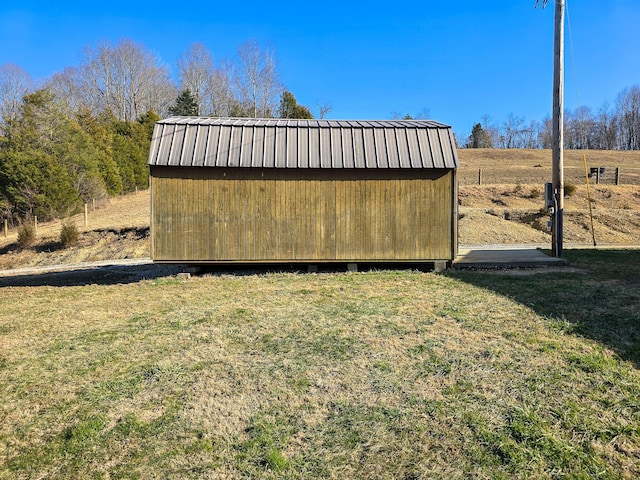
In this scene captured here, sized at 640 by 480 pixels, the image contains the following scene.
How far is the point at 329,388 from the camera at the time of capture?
3.23 meters

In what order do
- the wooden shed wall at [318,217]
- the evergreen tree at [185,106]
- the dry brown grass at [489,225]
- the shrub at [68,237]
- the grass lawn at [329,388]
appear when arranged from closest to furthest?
the grass lawn at [329,388]
the wooden shed wall at [318,217]
the dry brown grass at [489,225]
the shrub at [68,237]
the evergreen tree at [185,106]

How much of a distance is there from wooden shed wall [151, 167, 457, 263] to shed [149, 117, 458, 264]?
2 cm

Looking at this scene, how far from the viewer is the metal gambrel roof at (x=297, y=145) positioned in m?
7.70

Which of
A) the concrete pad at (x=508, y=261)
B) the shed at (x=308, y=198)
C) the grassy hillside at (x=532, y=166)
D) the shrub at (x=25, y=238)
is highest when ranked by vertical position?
the grassy hillside at (x=532, y=166)

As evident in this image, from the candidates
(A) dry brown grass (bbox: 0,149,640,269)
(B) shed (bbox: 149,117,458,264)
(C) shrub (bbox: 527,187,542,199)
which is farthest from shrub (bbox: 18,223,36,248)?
(C) shrub (bbox: 527,187,542,199)

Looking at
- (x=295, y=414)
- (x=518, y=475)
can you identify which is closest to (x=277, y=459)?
(x=295, y=414)

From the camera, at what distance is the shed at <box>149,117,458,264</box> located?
780 centimetres

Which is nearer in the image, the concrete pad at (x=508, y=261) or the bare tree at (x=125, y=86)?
the concrete pad at (x=508, y=261)

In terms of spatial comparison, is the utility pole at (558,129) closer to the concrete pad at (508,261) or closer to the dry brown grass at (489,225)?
the concrete pad at (508,261)

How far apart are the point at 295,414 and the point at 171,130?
258 inches

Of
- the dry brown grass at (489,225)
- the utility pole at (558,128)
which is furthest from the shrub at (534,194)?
the utility pole at (558,128)

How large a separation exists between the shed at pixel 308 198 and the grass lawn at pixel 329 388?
7.06 feet

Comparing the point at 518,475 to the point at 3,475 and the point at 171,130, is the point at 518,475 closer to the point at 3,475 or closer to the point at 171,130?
the point at 3,475

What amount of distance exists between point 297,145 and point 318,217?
1495 mm
